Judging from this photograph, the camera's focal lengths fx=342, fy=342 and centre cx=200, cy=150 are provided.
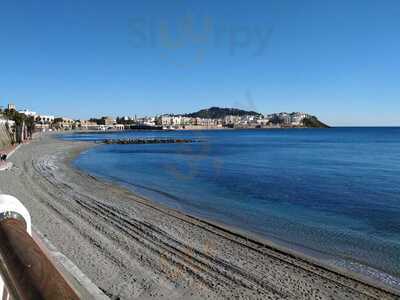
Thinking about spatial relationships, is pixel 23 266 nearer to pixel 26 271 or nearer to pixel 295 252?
pixel 26 271

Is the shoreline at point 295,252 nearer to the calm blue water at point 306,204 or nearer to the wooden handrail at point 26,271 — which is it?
the calm blue water at point 306,204

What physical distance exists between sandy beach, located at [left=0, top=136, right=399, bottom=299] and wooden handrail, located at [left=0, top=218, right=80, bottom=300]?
5510mm

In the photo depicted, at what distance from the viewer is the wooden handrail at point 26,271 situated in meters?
1.18

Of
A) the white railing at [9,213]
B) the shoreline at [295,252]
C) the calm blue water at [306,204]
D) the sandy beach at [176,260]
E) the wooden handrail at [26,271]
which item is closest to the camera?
the wooden handrail at [26,271]

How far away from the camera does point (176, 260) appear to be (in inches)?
347

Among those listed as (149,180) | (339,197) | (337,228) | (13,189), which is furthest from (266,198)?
(13,189)

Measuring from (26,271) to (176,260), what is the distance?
790 centimetres

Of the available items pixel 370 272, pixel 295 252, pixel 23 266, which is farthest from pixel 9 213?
pixel 295 252

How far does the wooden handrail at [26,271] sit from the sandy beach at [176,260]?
5510 millimetres

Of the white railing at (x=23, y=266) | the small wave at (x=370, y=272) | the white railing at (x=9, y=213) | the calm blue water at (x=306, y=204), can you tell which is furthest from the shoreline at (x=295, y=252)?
the white railing at (x=23, y=266)

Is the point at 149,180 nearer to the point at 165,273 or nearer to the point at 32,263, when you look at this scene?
the point at 165,273

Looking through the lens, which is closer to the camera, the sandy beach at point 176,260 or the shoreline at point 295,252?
the sandy beach at point 176,260

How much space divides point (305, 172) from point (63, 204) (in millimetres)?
22309

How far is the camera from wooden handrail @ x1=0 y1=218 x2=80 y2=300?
1.18 m
